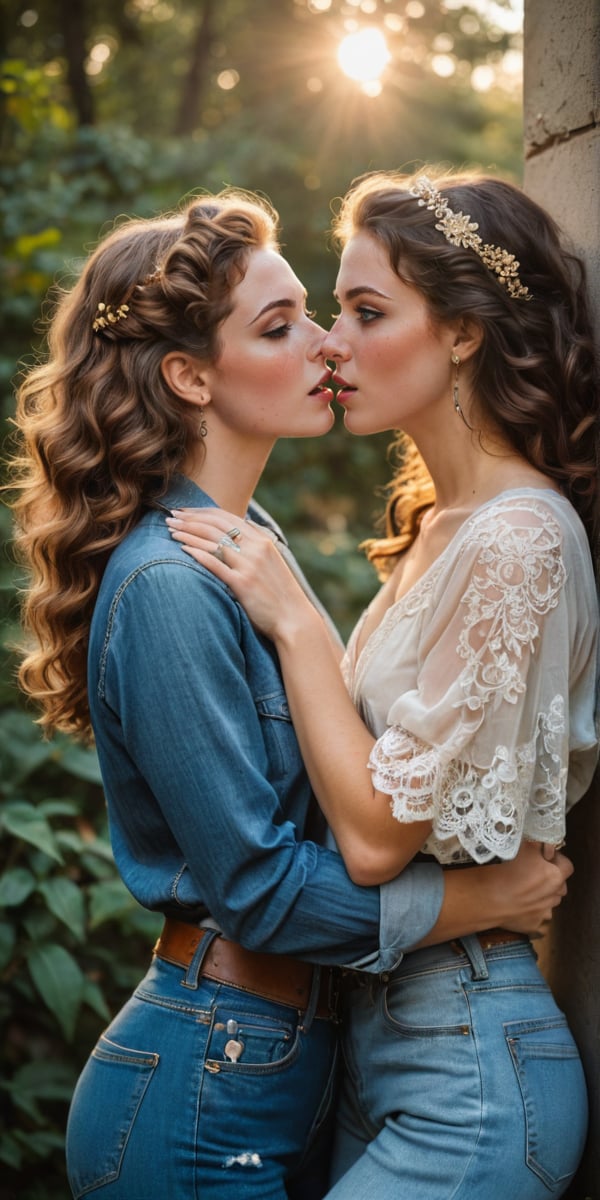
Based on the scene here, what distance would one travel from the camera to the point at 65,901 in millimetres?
3379

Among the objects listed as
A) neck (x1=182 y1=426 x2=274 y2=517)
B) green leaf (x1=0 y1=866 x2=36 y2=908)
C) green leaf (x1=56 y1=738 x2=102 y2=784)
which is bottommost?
green leaf (x1=0 y1=866 x2=36 y2=908)

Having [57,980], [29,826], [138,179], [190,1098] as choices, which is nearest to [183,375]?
[190,1098]

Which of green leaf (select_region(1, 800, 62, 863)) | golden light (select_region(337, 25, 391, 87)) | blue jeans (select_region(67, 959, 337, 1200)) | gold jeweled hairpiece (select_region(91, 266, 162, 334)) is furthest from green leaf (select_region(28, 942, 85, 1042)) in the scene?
golden light (select_region(337, 25, 391, 87))

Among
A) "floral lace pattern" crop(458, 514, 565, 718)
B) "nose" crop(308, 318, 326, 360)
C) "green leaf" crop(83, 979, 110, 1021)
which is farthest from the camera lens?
"green leaf" crop(83, 979, 110, 1021)

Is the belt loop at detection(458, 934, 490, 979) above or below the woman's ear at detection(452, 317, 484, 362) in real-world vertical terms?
below

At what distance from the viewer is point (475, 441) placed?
94.2 inches

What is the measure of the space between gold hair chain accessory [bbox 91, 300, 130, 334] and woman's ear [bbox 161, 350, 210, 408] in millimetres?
128

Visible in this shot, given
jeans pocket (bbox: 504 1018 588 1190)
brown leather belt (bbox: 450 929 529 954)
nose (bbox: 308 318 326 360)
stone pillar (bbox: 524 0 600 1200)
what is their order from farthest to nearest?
1. nose (bbox: 308 318 326 360)
2. stone pillar (bbox: 524 0 600 1200)
3. brown leather belt (bbox: 450 929 529 954)
4. jeans pocket (bbox: 504 1018 588 1190)

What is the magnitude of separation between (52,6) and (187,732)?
8.06 metres

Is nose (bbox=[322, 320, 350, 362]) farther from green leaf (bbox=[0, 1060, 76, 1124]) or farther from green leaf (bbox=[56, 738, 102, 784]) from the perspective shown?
green leaf (bbox=[0, 1060, 76, 1124])

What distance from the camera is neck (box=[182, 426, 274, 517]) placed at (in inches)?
96.6

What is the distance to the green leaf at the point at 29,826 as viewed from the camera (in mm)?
3225

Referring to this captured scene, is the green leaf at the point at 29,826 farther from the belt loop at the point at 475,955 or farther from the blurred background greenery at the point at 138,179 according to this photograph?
the belt loop at the point at 475,955

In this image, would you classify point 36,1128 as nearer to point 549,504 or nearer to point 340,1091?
point 340,1091
